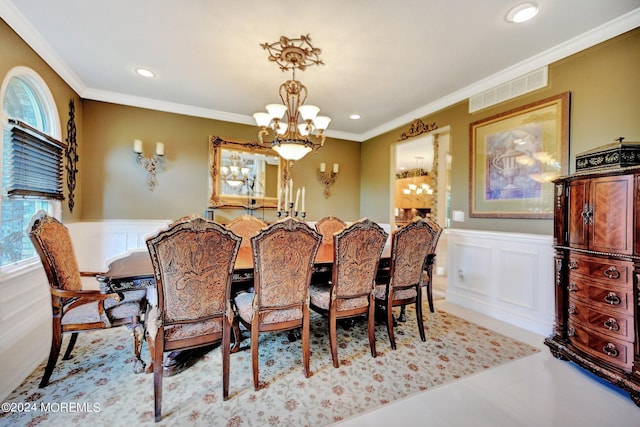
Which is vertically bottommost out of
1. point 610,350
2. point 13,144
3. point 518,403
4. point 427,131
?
point 518,403

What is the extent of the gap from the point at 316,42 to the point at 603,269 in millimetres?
2756

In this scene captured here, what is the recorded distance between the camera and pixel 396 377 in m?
1.87

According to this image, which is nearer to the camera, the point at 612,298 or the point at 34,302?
the point at 612,298

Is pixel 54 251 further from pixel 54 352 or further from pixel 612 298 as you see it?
pixel 612 298

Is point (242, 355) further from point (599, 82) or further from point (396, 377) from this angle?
point (599, 82)

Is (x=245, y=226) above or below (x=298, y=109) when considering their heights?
below

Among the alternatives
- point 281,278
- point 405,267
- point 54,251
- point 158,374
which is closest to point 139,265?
point 54,251

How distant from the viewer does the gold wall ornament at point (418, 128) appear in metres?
3.86

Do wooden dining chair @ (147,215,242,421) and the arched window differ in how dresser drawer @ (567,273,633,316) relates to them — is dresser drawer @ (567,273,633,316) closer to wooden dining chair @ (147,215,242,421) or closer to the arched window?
wooden dining chair @ (147,215,242,421)

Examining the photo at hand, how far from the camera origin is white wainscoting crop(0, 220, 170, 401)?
193 centimetres

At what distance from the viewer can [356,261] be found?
196cm

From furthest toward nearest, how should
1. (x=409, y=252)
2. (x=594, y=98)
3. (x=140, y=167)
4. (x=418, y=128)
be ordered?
(x=418, y=128) < (x=140, y=167) < (x=594, y=98) < (x=409, y=252)

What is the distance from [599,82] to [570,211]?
1213 millimetres

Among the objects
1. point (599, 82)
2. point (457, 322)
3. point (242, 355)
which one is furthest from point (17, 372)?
point (599, 82)
